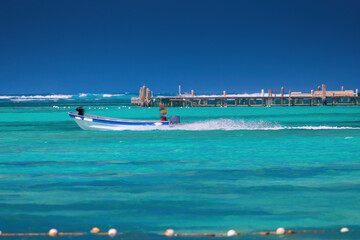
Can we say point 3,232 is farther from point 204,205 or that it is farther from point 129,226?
point 204,205

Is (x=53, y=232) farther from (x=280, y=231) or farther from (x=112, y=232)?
(x=280, y=231)

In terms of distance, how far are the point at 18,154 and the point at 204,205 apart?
14.7m

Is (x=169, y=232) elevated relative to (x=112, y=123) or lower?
lower

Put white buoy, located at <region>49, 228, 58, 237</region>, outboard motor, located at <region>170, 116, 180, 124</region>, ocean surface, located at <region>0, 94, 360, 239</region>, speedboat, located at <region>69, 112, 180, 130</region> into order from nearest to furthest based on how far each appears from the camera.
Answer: white buoy, located at <region>49, 228, 58, 237</region> < ocean surface, located at <region>0, 94, 360, 239</region> < outboard motor, located at <region>170, 116, 180, 124</region> < speedboat, located at <region>69, 112, 180, 130</region>

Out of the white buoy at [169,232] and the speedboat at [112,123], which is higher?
the speedboat at [112,123]

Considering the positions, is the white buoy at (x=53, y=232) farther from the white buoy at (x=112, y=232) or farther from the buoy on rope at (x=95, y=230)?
the white buoy at (x=112, y=232)

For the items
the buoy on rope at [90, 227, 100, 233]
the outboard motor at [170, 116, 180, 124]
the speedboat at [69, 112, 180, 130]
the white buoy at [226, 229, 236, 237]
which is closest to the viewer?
the white buoy at [226, 229, 236, 237]

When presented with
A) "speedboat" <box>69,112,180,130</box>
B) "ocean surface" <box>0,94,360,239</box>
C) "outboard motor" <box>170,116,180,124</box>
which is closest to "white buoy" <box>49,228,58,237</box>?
"ocean surface" <box>0,94,360,239</box>

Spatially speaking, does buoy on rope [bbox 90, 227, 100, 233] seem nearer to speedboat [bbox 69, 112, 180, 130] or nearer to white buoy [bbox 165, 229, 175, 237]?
white buoy [bbox 165, 229, 175, 237]

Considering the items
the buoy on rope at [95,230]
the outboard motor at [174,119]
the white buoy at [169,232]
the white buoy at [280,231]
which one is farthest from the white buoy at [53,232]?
the outboard motor at [174,119]

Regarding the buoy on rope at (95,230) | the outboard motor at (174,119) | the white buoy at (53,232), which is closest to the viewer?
the white buoy at (53,232)

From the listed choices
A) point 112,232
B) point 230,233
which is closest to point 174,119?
point 112,232

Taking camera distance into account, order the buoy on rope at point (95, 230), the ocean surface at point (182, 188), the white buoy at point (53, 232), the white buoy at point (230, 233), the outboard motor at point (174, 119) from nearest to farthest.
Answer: the white buoy at point (230, 233) → the white buoy at point (53, 232) → the buoy on rope at point (95, 230) → the ocean surface at point (182, 188) → the outboard motor at point (174, 119)

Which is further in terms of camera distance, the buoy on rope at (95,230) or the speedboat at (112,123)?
the speedboat at (112,123)
